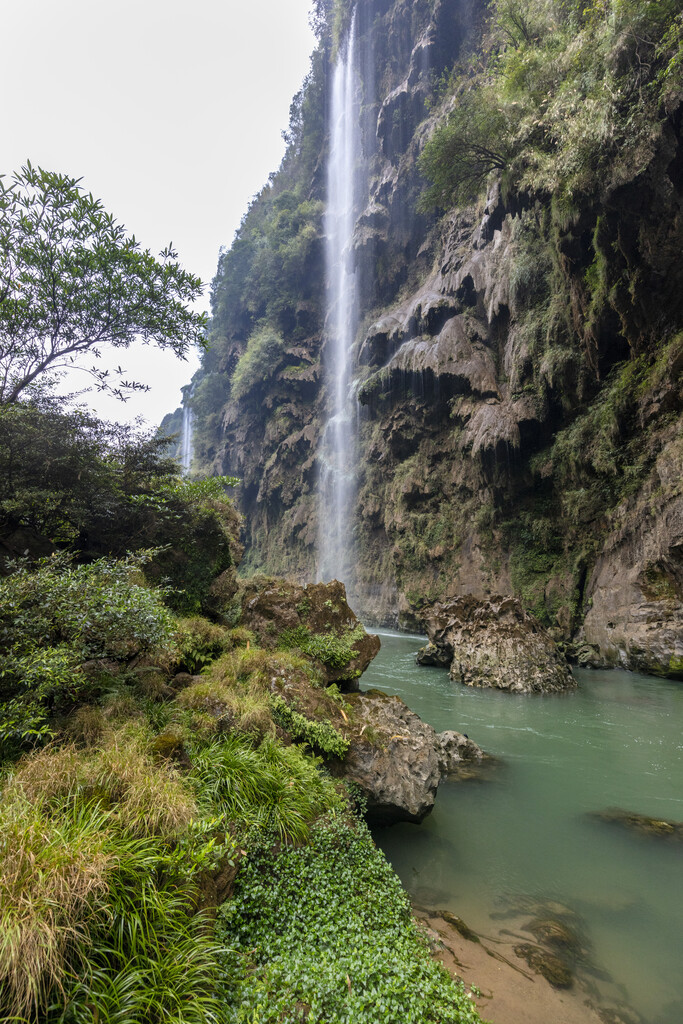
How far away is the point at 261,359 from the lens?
3791cm

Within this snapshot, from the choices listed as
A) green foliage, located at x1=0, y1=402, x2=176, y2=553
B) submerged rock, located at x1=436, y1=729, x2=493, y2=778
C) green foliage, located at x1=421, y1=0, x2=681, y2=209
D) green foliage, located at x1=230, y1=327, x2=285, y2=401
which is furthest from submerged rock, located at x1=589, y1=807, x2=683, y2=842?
green foliage, located at x1=230, y1=327, x2=285, y2=401

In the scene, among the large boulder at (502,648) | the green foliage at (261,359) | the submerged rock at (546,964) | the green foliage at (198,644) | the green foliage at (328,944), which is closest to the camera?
the green foliage at (328,944)

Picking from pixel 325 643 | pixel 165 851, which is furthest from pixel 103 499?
pixel 165 851

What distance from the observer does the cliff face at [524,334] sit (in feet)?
38.1

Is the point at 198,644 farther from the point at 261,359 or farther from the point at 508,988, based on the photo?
the point at 261,359

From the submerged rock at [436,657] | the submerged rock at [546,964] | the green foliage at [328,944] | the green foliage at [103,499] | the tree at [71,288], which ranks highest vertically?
the tree at [71,288]

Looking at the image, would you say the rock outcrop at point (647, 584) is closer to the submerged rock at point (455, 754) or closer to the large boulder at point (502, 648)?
the large boulder at point (502, 648)

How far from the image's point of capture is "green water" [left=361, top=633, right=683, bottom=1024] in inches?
139

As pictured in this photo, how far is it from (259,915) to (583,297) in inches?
693

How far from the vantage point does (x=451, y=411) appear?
71.4 feet

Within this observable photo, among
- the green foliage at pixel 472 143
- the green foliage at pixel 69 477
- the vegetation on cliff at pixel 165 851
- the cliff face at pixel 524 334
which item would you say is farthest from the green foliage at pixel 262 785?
the green foliage at pixel 472 143

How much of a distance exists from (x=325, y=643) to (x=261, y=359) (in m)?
34.8

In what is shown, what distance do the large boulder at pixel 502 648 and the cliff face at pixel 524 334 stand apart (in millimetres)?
2476

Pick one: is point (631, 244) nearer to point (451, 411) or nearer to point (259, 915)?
point (451, 411)
